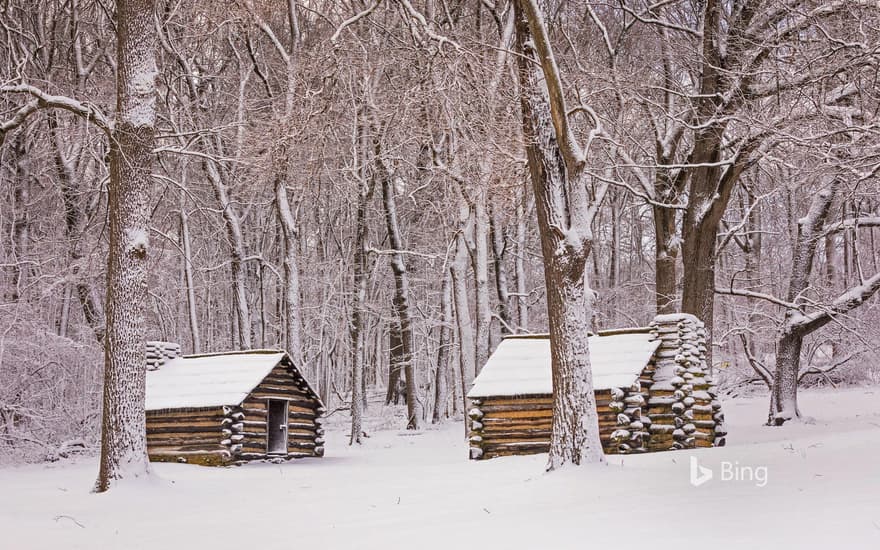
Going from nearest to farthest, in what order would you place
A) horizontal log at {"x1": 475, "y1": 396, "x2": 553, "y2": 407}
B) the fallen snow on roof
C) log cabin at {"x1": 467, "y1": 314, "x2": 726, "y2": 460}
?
log cabin at {"x1": 467, "y1": 314, "x2": 726, "y2": 460} < horizontal log at {"x1": 475, "y1": 396, "x2": 553, "y2": 407} < the fallen snow on roof

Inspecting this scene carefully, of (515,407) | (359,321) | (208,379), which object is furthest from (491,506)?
(359,321)

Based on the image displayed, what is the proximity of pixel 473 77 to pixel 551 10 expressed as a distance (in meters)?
11.2

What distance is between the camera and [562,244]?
11500mm

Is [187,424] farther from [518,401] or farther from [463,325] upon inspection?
[518,401]

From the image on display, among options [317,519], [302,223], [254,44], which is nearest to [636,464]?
[317,519]

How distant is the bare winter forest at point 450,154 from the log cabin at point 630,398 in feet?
6.26

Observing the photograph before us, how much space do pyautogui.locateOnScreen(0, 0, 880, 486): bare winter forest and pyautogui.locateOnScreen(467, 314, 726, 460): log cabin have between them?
6.26ft

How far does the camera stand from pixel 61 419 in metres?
22.0

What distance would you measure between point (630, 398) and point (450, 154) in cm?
846

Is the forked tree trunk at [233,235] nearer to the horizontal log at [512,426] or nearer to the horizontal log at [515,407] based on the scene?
the horizontal log at [515,407]

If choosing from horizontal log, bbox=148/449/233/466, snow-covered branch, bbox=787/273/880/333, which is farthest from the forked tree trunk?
snow-covered branch, bbox=787/273/880/333

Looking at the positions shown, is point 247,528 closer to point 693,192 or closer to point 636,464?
point 636,464

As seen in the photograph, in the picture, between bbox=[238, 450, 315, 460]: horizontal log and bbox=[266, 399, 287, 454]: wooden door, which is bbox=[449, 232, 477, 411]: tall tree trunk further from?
bbox=[266, 399, 287, 454]: wooden door

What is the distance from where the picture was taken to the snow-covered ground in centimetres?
748
